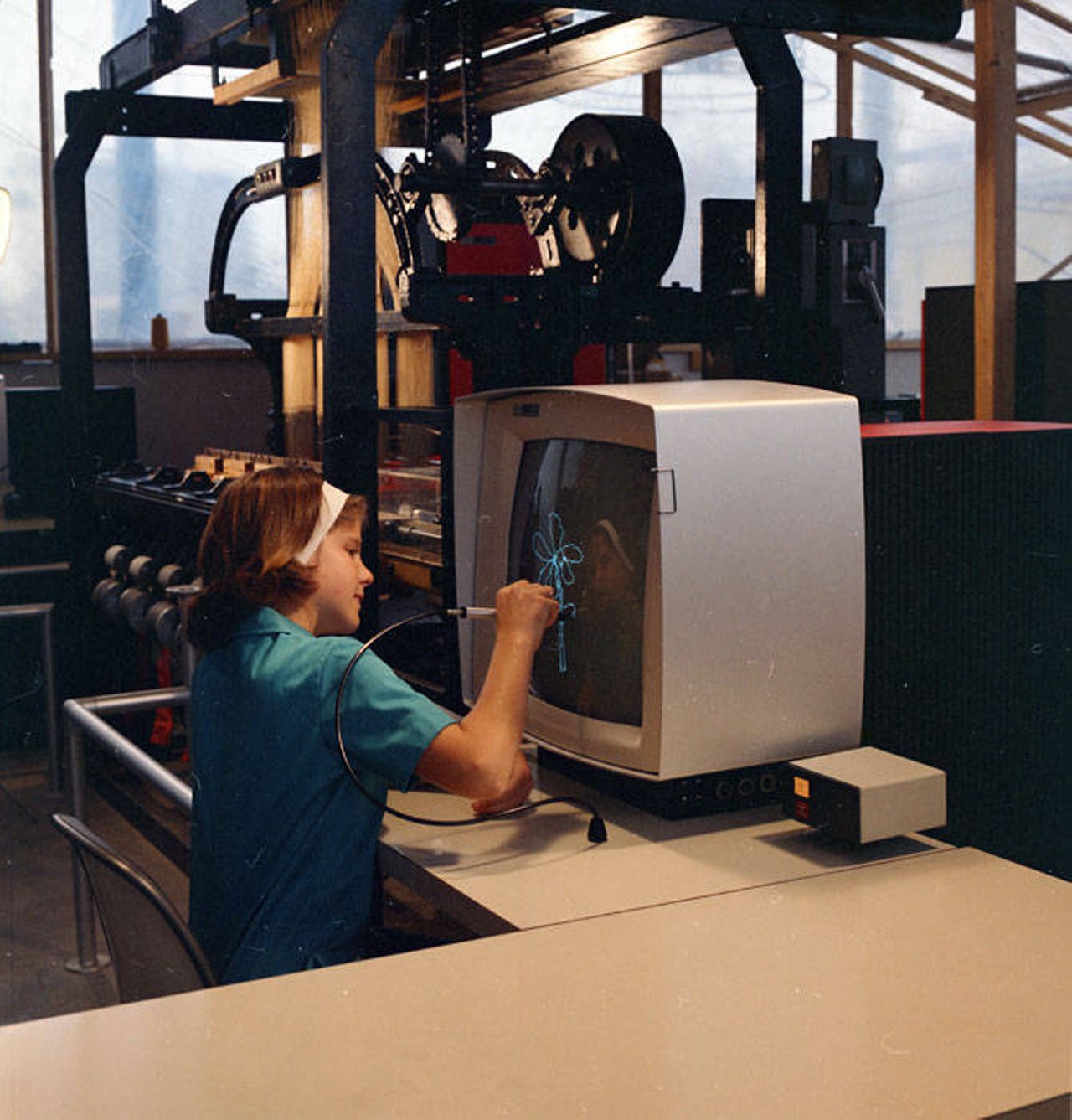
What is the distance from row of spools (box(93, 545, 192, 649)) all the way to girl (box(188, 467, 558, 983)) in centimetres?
192

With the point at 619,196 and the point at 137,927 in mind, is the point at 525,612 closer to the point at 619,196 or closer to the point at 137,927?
the point at 137,927

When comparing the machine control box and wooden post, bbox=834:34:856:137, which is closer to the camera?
the machine control box

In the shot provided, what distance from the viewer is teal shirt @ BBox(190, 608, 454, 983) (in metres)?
1.63

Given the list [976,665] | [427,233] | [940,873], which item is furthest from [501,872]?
[427,233]

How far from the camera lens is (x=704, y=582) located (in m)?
1.65

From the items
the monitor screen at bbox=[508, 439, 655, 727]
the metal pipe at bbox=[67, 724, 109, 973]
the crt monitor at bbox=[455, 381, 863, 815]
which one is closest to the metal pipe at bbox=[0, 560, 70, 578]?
the metal pipe at bbox=[67, 724, 109, 973]

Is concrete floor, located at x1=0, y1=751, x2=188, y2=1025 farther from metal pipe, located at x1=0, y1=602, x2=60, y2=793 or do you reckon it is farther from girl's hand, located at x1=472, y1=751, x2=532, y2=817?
girl's hand, located at x1=472, y1=751, x2=532, y2=817

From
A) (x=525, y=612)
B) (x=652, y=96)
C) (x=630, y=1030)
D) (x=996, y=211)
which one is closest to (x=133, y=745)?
(x=525, y=612)

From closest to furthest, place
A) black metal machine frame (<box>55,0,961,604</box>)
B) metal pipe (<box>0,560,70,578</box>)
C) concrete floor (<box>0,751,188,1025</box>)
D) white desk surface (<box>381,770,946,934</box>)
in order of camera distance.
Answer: white desk surface (<box>381,770,946,934</box>) < black metal machine frame (<box>55,0,961,604</box>) < concrete floor (<box>0,751,188,1025</box>) < metal pipe (<box>0,560,70,578</box>)

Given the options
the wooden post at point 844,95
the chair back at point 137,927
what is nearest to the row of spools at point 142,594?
the chair back at point 137,927

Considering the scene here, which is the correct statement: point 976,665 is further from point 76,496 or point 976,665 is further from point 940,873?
point 76,496

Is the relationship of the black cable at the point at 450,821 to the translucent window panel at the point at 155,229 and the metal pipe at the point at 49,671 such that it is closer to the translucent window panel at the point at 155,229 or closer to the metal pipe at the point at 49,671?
the metal pipe at the point at 49,671

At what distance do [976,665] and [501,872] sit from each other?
704mm

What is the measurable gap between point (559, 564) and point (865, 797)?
0.49 metres
